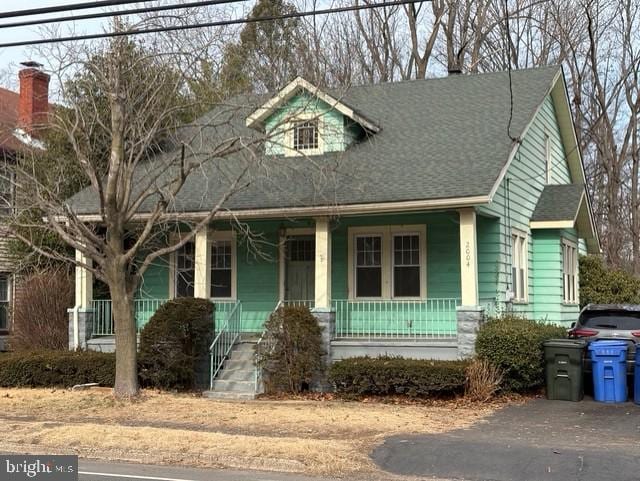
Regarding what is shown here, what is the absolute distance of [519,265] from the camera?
17812 mm

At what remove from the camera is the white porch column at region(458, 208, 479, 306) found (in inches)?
562

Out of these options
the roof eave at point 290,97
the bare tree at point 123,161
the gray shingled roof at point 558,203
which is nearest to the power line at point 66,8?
the bare tree at point 123,161

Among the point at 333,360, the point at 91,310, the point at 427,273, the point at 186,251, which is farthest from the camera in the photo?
the point at 186,251

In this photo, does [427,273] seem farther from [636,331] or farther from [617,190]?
[617,190]

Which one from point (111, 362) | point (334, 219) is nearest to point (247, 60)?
point (334, 219)

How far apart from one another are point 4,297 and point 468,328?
1674 centimetres

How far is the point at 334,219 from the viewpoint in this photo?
52.4 ft

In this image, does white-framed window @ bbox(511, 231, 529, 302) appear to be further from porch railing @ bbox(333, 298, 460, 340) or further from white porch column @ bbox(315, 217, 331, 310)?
white porch column @ bbox(315, 217, 331, 310)

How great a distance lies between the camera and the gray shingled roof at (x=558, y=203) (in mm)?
18156

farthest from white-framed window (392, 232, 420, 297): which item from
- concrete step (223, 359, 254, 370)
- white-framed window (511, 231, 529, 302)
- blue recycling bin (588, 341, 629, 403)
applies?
blue recycling bin (588, 341, 629, 403)

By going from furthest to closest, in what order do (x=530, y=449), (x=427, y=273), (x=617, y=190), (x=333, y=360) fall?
(x=617, y=190) → (x=427, y=273) → (x=333, y=360) → (x=530, y=449)

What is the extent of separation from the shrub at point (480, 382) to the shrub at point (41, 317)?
10157 millimetres

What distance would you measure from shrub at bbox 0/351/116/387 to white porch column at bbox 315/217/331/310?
4.52m

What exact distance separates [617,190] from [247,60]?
22625mm
